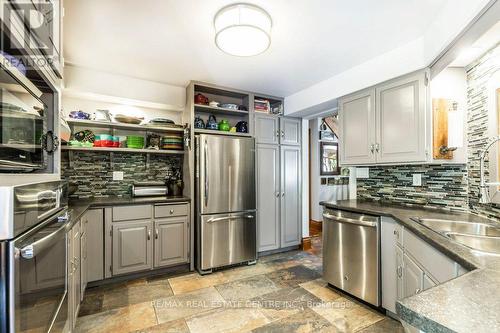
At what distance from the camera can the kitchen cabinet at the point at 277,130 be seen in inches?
138

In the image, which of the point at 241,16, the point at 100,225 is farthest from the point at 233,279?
the point at 241,16

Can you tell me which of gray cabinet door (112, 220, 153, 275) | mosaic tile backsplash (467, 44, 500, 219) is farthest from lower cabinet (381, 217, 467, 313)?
gray cabinet door (112, 220, 153, 275)

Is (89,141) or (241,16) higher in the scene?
(241,16)

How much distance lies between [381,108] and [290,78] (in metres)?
1.10

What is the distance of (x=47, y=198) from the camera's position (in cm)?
111

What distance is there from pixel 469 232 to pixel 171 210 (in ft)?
8.79

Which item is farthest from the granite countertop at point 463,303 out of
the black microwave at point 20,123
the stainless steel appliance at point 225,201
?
the stainless steel appliance at point 225,201

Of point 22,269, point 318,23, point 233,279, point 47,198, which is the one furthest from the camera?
point 233,279

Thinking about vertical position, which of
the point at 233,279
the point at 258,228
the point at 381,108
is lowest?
the point at 233,279

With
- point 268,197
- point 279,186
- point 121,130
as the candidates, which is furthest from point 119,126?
point 279,186

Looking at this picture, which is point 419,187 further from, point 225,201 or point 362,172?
point 225,201

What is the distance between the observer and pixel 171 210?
2.90 metres

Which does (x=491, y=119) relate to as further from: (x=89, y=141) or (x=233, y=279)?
(x=89, y=141)

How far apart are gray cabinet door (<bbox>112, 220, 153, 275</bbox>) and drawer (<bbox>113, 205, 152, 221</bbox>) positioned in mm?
54
